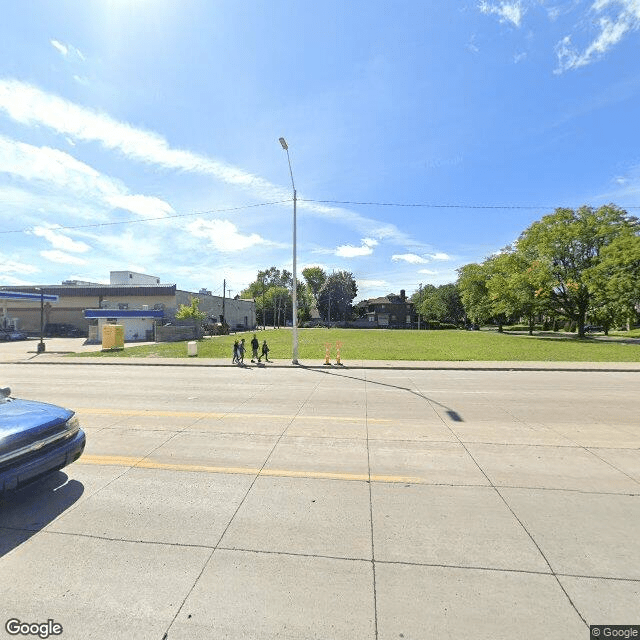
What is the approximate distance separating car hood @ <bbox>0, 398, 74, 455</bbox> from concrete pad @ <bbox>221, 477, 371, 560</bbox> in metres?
2.40

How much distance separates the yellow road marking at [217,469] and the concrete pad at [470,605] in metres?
1.75

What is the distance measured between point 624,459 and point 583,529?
275 centimetres

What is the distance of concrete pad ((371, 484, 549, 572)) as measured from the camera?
3.07 m

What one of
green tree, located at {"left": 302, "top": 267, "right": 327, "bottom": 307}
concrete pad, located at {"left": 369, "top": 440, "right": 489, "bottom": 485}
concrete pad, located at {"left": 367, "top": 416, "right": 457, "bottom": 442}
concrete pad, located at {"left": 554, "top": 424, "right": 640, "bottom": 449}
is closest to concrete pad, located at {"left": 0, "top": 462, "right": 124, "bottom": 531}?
concrete pad, located at {"left": 369, "top": 440, "right": 489, "bottom": 485}

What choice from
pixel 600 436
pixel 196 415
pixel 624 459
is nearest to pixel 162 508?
pixel 196 415

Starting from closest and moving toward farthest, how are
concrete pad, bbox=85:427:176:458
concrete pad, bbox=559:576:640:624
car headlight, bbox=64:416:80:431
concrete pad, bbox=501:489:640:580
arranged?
concrete pad, bbox=559:576:640:624 → concrete pad, bbox=501:489:640:580 → car headlight, bbox=64:416:80:431 → concrete pad, bbox=85:427:176:458

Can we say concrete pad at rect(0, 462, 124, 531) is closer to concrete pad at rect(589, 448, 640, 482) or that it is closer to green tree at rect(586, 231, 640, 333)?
concrete pad at rect(589, 448, 640, 482)

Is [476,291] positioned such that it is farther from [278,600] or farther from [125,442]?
[278,600]

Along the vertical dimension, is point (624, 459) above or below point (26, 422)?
below

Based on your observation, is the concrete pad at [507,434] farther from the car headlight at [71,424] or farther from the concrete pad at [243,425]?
the car headlight at [71,424]

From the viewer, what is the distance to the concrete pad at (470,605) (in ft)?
7.59

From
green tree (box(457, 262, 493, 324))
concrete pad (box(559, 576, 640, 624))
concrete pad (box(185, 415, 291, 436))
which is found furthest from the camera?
green tree (box(457, 262, 493, 324))

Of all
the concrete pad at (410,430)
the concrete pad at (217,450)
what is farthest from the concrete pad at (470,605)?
the concrete pad at (410,430)

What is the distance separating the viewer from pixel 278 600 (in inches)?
102
